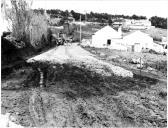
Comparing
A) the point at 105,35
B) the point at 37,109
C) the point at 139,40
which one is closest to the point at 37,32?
the point at 139,40

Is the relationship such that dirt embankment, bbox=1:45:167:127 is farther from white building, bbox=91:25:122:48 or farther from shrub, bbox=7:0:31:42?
white building, bbox=91:25:122:48

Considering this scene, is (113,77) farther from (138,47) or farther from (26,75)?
(138,47)

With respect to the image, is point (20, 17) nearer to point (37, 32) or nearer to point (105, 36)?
point (37, 32)

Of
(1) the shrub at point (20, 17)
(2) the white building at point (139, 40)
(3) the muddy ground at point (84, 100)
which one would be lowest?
(3) the muddy ground at point (84, 100)

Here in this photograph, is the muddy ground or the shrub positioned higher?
the shrub

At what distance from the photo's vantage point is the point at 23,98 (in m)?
15.1

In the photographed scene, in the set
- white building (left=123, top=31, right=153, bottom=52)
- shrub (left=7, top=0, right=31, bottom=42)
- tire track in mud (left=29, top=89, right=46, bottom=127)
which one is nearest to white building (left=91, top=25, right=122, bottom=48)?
white building (left=123, top=31, right=153, bottom=52)

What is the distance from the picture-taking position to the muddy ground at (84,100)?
11.8 metres

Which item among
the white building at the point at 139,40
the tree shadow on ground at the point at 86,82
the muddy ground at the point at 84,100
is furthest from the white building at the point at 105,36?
the muddy ground at the point at 84,100

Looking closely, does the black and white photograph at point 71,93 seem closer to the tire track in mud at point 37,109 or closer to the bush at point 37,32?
the tire track in mud at point 37,109

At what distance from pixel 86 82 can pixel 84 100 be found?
16.2 ft

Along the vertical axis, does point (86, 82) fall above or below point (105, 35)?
below

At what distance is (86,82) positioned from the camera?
65.0 feet

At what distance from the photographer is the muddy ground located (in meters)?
11.8
